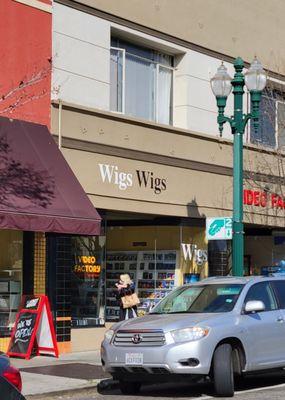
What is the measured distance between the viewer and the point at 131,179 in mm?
17219

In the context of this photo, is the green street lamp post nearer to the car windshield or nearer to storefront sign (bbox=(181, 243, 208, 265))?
the car windshield

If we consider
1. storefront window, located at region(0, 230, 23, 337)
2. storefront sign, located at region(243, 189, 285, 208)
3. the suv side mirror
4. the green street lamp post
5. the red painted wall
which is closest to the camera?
the suv side mirror

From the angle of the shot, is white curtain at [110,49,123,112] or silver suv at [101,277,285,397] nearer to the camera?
silver suv at [101,277,285,397]

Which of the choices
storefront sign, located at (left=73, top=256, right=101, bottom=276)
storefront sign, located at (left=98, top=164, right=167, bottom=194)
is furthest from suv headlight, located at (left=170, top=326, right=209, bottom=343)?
storefront sign, located at (left=98, top=164, right=167, bottom=194)

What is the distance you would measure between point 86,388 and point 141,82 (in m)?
9.24

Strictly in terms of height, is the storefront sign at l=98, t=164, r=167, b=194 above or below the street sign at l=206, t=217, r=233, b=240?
above

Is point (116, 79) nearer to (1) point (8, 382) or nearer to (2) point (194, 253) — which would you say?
(2) point (194, 253)

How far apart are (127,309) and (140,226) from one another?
145 inches

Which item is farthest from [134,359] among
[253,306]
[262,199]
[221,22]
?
[221,22]

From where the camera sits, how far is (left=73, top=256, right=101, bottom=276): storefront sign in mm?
16583

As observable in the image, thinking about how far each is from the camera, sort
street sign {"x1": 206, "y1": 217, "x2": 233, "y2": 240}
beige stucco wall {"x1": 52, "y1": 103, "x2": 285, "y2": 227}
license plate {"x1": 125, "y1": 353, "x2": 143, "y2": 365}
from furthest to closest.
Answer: beige stucco wall {"x1": 52, "y1": 103, "x2": 285, "y2": 227} < street sign {"x1": 206, "y1": 217, "x2": 233, "y2": 240} < license plate {"x1": 125, "y1": 353, "x2": 143, "y2": 365}

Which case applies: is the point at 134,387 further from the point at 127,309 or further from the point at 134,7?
the point at 134,7

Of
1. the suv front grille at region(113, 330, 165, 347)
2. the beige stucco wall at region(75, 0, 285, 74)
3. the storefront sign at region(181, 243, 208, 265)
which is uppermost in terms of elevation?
the beige stucco wall at region(75, 0, 285, 74)

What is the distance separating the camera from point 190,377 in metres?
10.3
